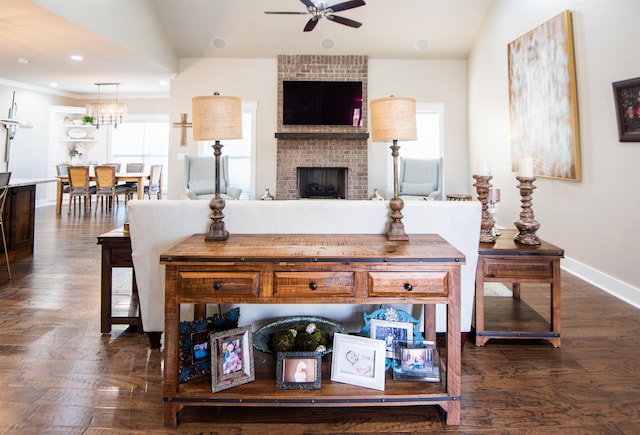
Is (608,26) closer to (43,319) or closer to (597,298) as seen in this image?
(597,298)

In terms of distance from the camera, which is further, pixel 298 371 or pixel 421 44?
pixel 421 44

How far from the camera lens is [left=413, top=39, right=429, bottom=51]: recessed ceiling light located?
647cm

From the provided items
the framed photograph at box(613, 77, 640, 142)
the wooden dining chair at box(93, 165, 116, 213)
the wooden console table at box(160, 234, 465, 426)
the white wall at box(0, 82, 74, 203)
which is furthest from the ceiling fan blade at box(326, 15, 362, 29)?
the white wall at box(0, 82, 74, 203)

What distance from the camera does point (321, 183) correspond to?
23.1ft

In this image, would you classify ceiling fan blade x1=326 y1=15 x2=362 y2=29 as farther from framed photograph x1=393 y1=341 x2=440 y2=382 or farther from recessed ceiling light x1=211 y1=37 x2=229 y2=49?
framed photograph x1=393 y1=341 x2=440 y2=382

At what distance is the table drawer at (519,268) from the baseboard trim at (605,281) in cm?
135

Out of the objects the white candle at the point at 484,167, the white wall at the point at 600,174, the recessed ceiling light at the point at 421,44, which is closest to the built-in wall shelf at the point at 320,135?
the recessed ceiling light at the point at 421,44

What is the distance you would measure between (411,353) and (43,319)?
2477mm

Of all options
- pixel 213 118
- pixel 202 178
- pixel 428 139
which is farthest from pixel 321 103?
Result: pixel 213 118

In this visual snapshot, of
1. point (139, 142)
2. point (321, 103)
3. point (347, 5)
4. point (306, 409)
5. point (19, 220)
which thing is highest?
point (347, 5)

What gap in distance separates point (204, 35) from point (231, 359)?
248 inches

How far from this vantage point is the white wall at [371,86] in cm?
689

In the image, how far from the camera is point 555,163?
3951mm

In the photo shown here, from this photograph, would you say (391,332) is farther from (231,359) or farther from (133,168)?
(133,168)
